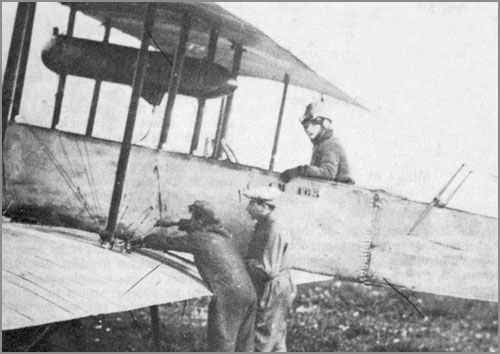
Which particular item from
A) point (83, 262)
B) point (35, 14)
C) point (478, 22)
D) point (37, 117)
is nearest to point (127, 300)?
point (83, 262)

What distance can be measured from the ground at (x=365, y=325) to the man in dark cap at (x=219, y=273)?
166 mm

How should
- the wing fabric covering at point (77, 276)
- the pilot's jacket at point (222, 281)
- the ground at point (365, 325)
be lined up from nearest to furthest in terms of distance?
the wing fabric covering at point (77, 276) → the pilot's jacket at point (222, 281) → the ground at point (365, 325)

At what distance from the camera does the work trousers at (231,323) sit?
2350 mm

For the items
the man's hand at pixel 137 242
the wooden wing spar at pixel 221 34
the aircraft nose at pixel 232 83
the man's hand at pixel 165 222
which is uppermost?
the wooden wing spar at pixel 221 34

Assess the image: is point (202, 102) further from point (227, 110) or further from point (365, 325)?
point (365, 325)

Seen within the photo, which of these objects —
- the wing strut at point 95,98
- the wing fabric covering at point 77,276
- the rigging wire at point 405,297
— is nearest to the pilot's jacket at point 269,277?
the wing fabric covering at point 77,276

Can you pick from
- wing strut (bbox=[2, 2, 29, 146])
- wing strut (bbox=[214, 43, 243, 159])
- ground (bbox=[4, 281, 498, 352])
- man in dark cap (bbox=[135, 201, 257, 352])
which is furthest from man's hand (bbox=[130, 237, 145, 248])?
wing strut (bbox=[2, 2, 29, 146])

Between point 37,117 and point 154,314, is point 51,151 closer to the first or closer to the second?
point 37,117

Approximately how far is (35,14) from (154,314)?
1.69 meters

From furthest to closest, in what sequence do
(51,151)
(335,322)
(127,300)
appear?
1. (335,322)
2. (51,151)
3. (127,300)

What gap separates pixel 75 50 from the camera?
2533mm

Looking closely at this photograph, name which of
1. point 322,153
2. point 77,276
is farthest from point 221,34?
point 77,276

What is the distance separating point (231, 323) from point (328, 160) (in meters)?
0.92

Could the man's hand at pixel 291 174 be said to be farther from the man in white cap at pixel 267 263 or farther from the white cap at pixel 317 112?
the white cap at pixel 317 112
